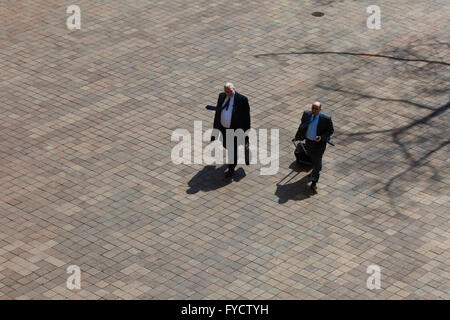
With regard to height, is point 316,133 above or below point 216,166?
above

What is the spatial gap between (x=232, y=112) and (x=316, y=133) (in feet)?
4.77

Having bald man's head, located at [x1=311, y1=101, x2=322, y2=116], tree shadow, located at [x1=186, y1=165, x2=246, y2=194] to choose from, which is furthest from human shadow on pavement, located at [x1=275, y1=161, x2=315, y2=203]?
bald man's head, located at [x1=311, y1=101, x2=322, y2=116]

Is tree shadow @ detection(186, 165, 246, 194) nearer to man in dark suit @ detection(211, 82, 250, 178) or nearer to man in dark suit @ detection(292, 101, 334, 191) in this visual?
man in dark suit @ detection(211, 82, 250, 178)

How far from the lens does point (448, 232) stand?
14.6m

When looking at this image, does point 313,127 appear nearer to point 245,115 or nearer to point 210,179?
point 245,115

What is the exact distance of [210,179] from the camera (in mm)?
16000

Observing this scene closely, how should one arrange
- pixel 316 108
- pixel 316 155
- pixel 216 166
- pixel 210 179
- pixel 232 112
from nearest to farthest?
Result: pixel 316 108 < pixel 316 155 < pixel 232 112 < pixel 210 179 < pixel 216 166

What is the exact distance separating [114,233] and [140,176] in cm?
165

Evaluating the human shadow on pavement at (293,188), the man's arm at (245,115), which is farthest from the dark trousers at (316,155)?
the man's arm at (245,115)

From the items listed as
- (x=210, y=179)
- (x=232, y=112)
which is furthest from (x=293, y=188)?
(x=232, y=112)

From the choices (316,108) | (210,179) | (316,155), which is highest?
(316,108)

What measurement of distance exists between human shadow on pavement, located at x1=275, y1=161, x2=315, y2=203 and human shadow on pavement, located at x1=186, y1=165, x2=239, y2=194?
760mm

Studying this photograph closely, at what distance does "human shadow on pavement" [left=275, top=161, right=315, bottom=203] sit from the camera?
1553 centimetres

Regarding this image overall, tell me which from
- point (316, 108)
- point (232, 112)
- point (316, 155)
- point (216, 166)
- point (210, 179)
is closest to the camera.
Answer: point (316, 108)
